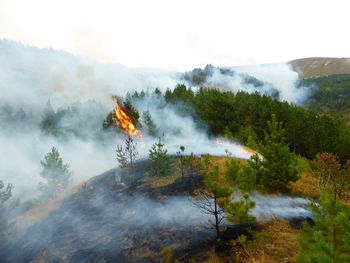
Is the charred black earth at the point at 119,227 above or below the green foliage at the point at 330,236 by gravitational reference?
below

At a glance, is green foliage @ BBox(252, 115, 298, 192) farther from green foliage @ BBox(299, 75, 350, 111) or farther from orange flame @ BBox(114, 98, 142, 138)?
green foliage @ BBox(299, 75, 350, 111)

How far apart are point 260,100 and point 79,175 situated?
33251 mm

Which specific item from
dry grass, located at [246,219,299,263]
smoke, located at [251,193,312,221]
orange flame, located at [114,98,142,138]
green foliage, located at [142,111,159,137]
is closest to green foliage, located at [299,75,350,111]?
green foliage, located at [142,111,159,137]

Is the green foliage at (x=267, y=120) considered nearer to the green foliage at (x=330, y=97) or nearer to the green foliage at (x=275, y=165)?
the green foliage at (x=275, y=165)

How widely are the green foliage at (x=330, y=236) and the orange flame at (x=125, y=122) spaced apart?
3126cm

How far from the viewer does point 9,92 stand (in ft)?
371

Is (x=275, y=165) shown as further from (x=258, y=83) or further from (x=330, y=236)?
(x=258, y=83)

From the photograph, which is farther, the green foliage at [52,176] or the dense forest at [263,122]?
the dense forest at [263,122]

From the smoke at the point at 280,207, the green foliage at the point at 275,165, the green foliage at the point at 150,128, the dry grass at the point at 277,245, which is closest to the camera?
the dry grass at the point at 277,245

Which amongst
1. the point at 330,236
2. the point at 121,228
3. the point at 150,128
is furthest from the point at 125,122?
the point at 330,236

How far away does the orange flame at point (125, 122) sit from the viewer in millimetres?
35675

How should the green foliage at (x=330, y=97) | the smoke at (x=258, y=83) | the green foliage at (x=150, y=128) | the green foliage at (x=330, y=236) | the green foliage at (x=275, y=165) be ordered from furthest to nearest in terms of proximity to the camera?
the smoke at (x=258, y=83)
the green foliage at (x=330, y=97)
the green foliage at (x=150, y=128)
the green foliage at (x=275, y=165)
the green foliage at (x=330, y=236)

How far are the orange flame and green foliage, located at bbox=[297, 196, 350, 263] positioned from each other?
31.3 meters

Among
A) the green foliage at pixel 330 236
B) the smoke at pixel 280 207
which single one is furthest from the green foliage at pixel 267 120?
the green foliage at pixel 330 236
